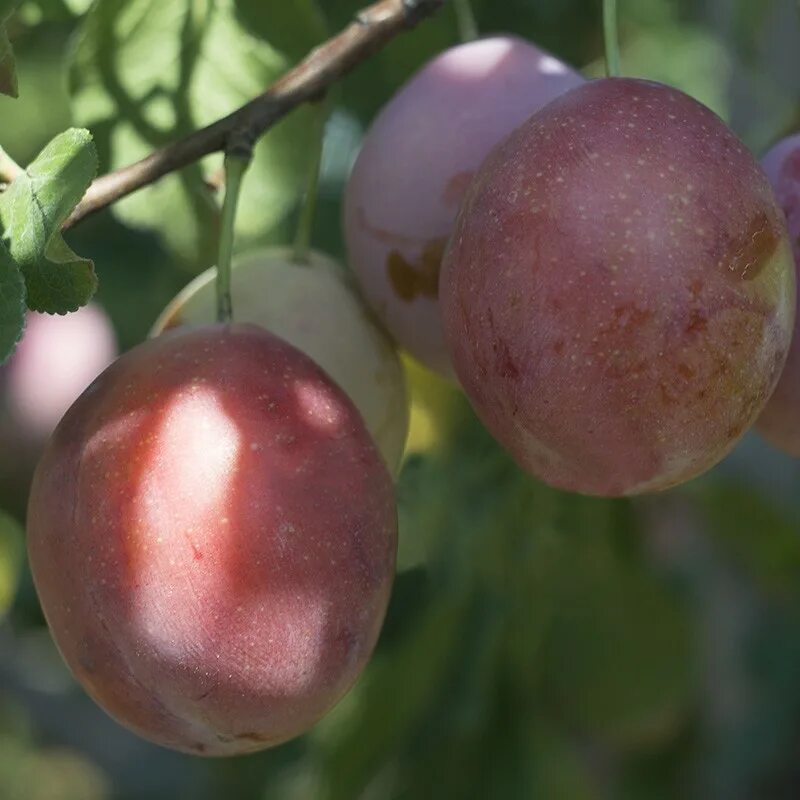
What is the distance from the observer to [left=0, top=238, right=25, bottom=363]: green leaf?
71 cm

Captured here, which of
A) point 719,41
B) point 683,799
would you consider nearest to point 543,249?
point 719,41

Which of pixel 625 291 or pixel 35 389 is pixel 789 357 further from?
pixel 35 389

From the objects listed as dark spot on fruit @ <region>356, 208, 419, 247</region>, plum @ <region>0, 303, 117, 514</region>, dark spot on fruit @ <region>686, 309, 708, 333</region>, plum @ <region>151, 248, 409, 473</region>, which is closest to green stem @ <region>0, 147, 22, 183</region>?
plum @ <region>151, 248, 409, 473</region>

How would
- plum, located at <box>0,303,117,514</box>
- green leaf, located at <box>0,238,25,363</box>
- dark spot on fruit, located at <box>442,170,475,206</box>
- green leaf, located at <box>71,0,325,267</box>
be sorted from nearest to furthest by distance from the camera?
green leaf, located at <box>0,238,25,363</box>, dark spot on fruit, located at <box>442,170,475,206</box>, green leaf, located at <box>71,0,325,267</box>, plum, located at <box>0,303,117,514</box>

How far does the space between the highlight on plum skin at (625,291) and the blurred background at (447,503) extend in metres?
0.42

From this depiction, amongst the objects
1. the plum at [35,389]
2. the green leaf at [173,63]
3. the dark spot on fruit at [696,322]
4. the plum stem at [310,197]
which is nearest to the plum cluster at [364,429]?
the dark spot on fruit at [696,322]

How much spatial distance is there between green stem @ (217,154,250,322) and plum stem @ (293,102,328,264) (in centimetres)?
17

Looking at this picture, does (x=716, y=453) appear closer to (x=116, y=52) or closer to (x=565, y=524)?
(x=116, y=52)

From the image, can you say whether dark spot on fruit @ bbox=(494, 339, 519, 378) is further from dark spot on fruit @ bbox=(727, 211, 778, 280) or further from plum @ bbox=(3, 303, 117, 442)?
plum @ bbox=(3, 303, 117, 442)

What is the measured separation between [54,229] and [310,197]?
387 mm

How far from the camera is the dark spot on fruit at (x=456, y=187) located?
3.15 ft

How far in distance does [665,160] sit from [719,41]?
1108mm

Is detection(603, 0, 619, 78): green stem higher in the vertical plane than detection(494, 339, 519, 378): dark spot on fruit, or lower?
higher

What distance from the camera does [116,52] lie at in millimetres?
1098
